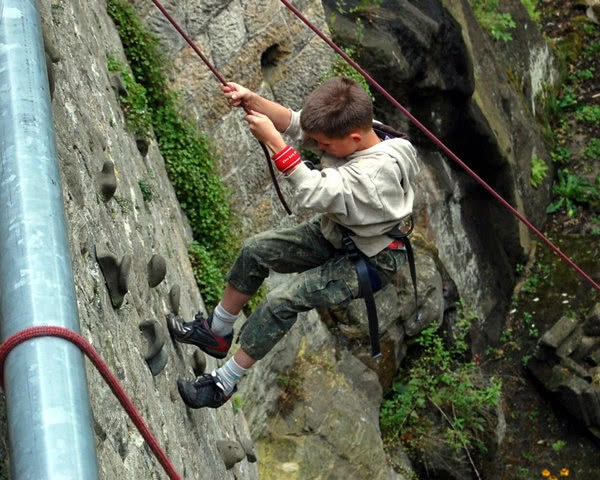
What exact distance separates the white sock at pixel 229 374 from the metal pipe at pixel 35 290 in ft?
8.02

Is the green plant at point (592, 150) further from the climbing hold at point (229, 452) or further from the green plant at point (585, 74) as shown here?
the climbing hold at point (229, 452)

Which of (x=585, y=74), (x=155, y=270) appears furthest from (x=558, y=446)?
(x=155, y=270)

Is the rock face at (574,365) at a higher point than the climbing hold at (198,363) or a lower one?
lower

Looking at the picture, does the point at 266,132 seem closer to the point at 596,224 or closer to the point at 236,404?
the point at 236,404

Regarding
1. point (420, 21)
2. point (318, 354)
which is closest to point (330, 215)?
point (318, 354)

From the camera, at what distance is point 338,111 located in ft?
14.9

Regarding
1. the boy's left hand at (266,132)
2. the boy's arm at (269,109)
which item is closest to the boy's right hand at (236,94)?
the boy's arm at (269,109)

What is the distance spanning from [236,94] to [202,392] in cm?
153

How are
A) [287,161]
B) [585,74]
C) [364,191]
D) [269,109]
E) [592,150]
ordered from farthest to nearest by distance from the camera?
1. [585,74]
2. [592,150]
3. [269,109]
4. [364,191]
5. [287,161]

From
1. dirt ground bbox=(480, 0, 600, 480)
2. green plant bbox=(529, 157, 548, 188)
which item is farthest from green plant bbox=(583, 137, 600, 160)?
green plant bbox=(529, 157, 548, 188)

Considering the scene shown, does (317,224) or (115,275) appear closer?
(115,275)

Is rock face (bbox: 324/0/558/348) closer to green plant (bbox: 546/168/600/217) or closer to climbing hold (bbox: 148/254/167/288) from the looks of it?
green plant (bbox: 546/168/600/217)

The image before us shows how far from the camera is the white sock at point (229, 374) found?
16.3ft

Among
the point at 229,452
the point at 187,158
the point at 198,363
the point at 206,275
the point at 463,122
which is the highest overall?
the point at 198,363
